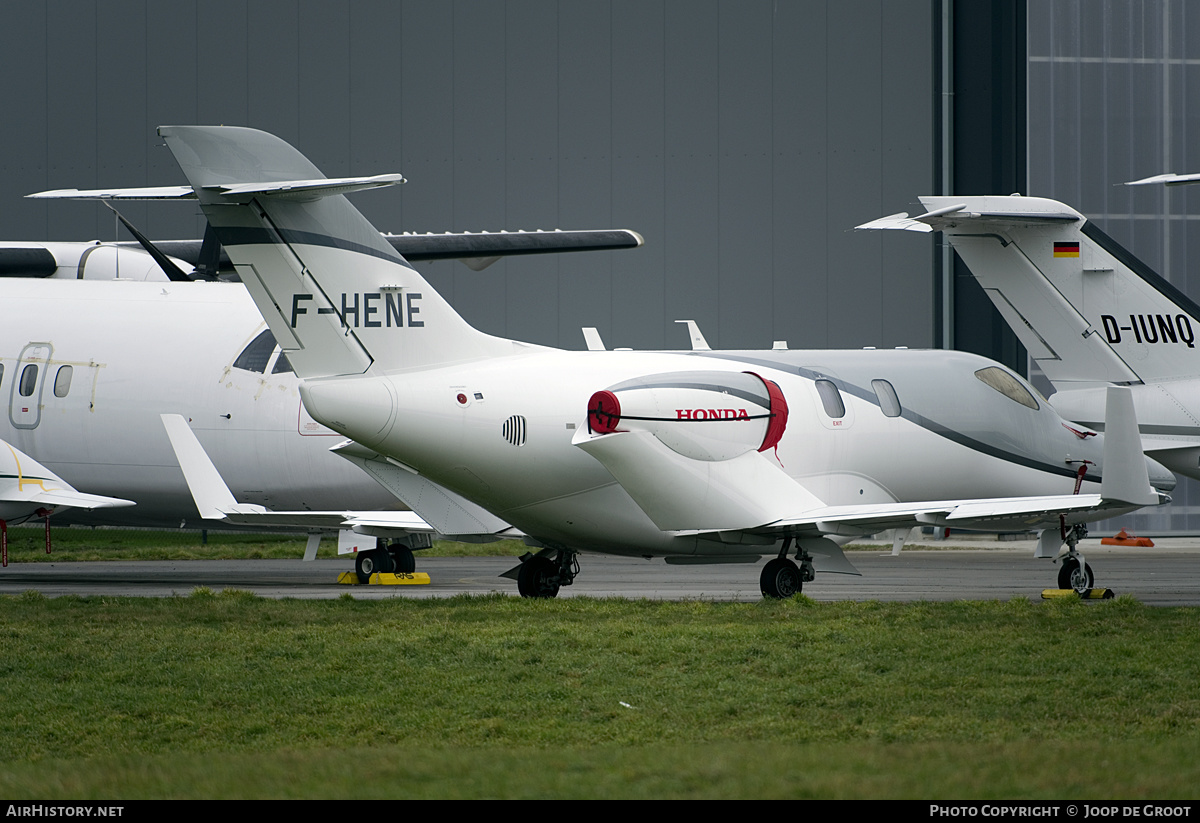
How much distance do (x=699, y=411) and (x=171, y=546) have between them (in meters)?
16.7

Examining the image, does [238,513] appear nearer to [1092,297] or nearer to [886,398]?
[886,398]

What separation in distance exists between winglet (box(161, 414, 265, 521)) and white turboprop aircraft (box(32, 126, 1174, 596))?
333 centimetres

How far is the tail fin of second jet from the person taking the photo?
57.2ft

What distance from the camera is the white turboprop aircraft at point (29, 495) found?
58.2 feet

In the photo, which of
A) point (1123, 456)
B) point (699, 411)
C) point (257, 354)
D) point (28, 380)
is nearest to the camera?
point (1123, 456)

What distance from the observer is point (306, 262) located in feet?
42.8

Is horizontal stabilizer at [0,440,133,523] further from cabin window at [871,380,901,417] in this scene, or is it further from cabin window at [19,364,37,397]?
cabin window at [871,380,901,417]

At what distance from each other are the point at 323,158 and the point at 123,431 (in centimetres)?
1329

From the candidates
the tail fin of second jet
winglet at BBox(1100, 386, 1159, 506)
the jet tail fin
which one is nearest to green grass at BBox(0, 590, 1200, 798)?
winglet at BBox(1100, 386, 1159, 506)

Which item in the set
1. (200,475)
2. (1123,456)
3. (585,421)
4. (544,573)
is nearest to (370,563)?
(200,475)

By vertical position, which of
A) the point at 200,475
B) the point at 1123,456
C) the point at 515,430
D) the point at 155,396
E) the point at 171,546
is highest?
the point at 155,396
